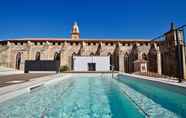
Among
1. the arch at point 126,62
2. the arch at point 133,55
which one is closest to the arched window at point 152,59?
the arch at point 133,55

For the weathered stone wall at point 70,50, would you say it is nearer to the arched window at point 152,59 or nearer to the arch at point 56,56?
the arch at point 56,56

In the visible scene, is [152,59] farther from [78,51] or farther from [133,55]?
[78,51]

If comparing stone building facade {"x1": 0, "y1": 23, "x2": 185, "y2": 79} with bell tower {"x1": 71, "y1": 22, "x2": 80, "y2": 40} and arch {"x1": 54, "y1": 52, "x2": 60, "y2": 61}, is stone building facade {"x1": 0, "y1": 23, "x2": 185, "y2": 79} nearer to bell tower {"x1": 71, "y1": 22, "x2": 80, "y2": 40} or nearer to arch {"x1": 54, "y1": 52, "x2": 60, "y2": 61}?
arch {"x1": 54, "y1": 52, "x2": 60, "y2": 61}

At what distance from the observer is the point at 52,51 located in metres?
32.6

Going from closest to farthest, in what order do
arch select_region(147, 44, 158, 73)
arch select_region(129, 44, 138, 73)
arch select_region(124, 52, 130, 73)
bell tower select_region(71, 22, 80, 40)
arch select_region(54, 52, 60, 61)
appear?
arch select_region(147, 44, 158, 73) < arch select_region(129, 44, 138, 73) < arch select_region(124, 52, 130, 73) < arch select_region(54, 52, 60, 61) < bell tower select_region(71, 22, 80, 40)

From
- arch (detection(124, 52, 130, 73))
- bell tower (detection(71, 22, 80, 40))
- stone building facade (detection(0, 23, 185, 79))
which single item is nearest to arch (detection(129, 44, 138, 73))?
stone building facade (detection(0, 23, 185, 79))

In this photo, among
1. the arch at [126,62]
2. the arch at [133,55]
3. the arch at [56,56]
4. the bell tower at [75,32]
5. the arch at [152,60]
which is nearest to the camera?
the arch at [152,60]

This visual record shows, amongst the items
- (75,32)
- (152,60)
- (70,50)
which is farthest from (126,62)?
(75,32)

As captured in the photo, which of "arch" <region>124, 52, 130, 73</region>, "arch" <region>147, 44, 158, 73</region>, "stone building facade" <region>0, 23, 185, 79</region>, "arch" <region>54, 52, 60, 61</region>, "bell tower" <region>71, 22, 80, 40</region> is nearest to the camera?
"arch" <region>147, 44, 158, 73</region>

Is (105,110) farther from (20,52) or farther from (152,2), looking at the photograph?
(20,52)

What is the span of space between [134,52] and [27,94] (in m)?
28.9

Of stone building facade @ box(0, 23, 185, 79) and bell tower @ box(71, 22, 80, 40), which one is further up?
bell tower @ box(71, 22, 80, 40)

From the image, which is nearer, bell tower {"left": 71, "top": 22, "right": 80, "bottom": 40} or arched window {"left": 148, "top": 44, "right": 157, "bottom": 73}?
arched window {"left": 148, "top": 44, "right": 157, "bottom": 73}

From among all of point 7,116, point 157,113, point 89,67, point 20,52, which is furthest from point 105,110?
point 20,52
